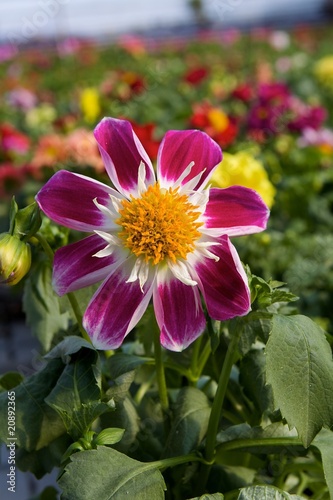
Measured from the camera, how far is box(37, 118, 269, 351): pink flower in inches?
28.1

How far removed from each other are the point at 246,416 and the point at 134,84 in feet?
7.35

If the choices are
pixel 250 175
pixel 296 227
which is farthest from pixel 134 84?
pixel 250 175

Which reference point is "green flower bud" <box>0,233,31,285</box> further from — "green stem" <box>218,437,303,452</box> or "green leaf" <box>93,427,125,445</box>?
"green stem" <box>218,437,303,452</box>

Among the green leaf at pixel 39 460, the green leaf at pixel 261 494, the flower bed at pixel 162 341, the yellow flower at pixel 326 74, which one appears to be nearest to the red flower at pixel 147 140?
the flower bed at pixel 162 341

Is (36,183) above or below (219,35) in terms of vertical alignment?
above

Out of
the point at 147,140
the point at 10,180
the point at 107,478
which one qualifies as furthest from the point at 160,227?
the point at 10,180

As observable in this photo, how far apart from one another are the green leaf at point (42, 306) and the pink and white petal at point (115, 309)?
0.70 feet

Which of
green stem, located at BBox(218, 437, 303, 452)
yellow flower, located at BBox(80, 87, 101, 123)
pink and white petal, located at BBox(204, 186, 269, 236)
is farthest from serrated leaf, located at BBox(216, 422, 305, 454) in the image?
yellow flower, located at BBox(80, 87, 101, 123)

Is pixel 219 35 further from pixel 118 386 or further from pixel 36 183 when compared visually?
pixel 118 386

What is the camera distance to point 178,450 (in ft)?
2.62

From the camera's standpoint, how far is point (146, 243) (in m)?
0.72

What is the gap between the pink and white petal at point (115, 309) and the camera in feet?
2.34

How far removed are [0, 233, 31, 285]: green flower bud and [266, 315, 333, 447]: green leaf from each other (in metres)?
0.25

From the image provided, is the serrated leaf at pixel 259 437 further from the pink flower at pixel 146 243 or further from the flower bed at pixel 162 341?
the pink flower at pixel 146 243
